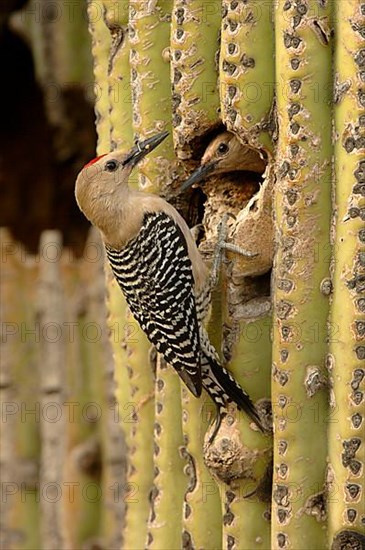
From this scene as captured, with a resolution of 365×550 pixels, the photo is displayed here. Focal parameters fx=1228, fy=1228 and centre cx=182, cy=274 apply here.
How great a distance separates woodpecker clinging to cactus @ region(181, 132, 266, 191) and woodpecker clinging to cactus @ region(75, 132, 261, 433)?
0.13m

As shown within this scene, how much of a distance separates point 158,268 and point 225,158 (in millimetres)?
359

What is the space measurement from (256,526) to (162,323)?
606mm

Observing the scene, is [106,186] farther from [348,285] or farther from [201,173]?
[348,285]

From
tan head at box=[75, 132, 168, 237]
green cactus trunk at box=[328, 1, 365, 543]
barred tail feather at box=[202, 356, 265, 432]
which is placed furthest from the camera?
tan head at box=[75, 132, 168, 237]

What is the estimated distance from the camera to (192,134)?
3.40m

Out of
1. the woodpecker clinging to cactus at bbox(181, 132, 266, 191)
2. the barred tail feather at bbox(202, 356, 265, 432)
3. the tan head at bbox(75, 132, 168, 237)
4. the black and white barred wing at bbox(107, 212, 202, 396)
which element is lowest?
the barred tail feather at bbox(202, 356, 265, 432)

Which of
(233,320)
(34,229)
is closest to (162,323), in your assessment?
(233,320)

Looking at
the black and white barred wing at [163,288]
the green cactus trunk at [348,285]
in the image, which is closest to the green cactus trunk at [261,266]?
the green cactus trunk at [348,285]

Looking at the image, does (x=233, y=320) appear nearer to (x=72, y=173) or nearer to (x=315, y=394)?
(x=315, y=394)

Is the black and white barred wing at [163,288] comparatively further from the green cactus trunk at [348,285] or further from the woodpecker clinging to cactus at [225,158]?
the green cactus trunk at [348,285]

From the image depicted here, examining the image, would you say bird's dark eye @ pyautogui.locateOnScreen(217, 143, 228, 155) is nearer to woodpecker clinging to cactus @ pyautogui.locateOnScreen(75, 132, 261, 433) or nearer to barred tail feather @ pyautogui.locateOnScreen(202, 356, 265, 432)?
woodpecker clinging to cactus @ pyautogui.locateOnScreen(75, 132, 261, 433)

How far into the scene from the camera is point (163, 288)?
11.2ft

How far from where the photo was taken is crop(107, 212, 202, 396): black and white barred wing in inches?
131

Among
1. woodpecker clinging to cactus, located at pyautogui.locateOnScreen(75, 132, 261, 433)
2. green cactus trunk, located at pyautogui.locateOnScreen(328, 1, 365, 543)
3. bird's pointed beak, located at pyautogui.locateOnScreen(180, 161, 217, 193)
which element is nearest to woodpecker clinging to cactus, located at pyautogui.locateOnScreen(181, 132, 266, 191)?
bird's pointed beak, located at pyautogui.locateOnScreen(180, 161, 217, 193)
